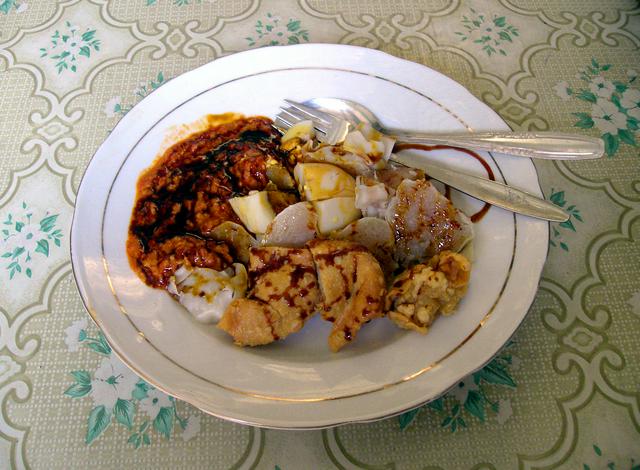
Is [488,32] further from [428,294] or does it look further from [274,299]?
[274,299]

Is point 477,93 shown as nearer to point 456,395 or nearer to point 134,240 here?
point 456,395

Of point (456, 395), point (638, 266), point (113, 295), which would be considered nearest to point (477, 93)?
point (638, 266)

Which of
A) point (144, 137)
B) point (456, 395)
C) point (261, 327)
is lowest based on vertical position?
point (456, 395)

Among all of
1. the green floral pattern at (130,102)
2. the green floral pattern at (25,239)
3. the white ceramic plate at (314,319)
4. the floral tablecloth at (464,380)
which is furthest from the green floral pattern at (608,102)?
the green floral pattern at (25,239)

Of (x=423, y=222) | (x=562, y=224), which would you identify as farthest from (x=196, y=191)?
(x=562, y=224)

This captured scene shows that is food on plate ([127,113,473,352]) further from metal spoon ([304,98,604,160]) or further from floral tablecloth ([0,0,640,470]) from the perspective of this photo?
floral tablecloth ([0,0,640,470])

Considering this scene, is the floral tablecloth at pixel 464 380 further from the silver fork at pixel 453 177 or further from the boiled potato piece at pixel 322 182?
the boiled potato piece at pixel 322 182
